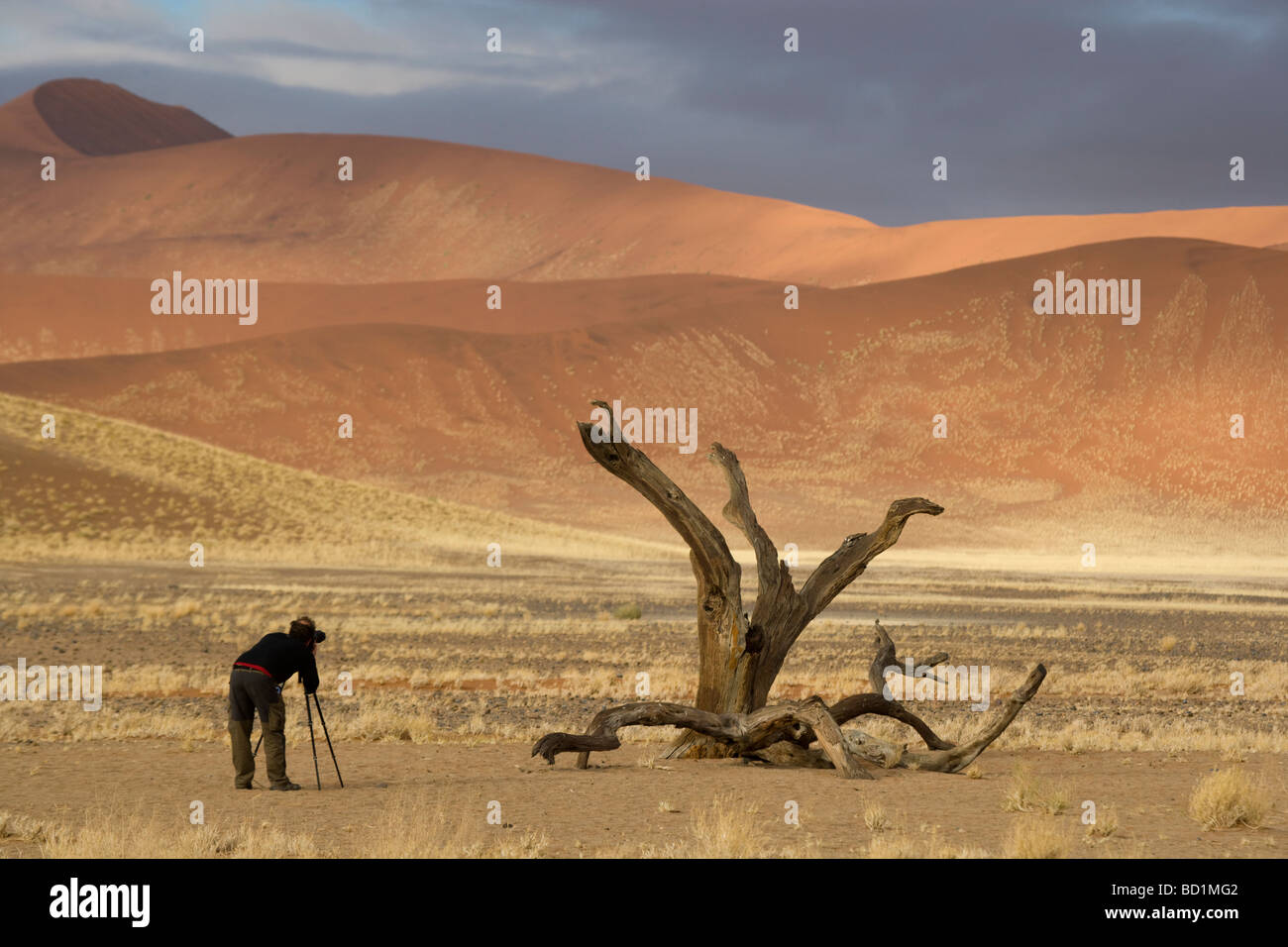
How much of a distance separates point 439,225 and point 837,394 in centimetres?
6988

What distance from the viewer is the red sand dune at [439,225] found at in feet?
452

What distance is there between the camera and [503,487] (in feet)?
272

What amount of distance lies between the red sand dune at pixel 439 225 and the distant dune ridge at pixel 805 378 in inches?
45.1

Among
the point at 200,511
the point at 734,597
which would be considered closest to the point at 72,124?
the point at 200,511

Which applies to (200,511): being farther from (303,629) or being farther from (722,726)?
(303,629)

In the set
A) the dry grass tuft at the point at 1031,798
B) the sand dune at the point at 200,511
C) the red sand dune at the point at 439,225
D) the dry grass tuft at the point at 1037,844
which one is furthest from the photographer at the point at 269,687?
the red sand dune at the point at 439,225

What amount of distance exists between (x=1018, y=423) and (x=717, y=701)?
8088 cm

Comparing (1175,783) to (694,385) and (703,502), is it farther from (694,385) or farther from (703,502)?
(694,385)

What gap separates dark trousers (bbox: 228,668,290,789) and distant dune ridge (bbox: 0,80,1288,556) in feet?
197

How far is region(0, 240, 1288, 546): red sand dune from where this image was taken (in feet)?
276

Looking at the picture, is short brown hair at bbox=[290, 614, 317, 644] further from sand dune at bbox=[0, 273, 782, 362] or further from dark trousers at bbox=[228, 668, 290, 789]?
sand dune at bbox=[0, 273, 782, 362]

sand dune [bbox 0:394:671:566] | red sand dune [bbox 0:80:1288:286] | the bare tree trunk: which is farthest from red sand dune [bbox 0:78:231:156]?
the bare tree trunk
